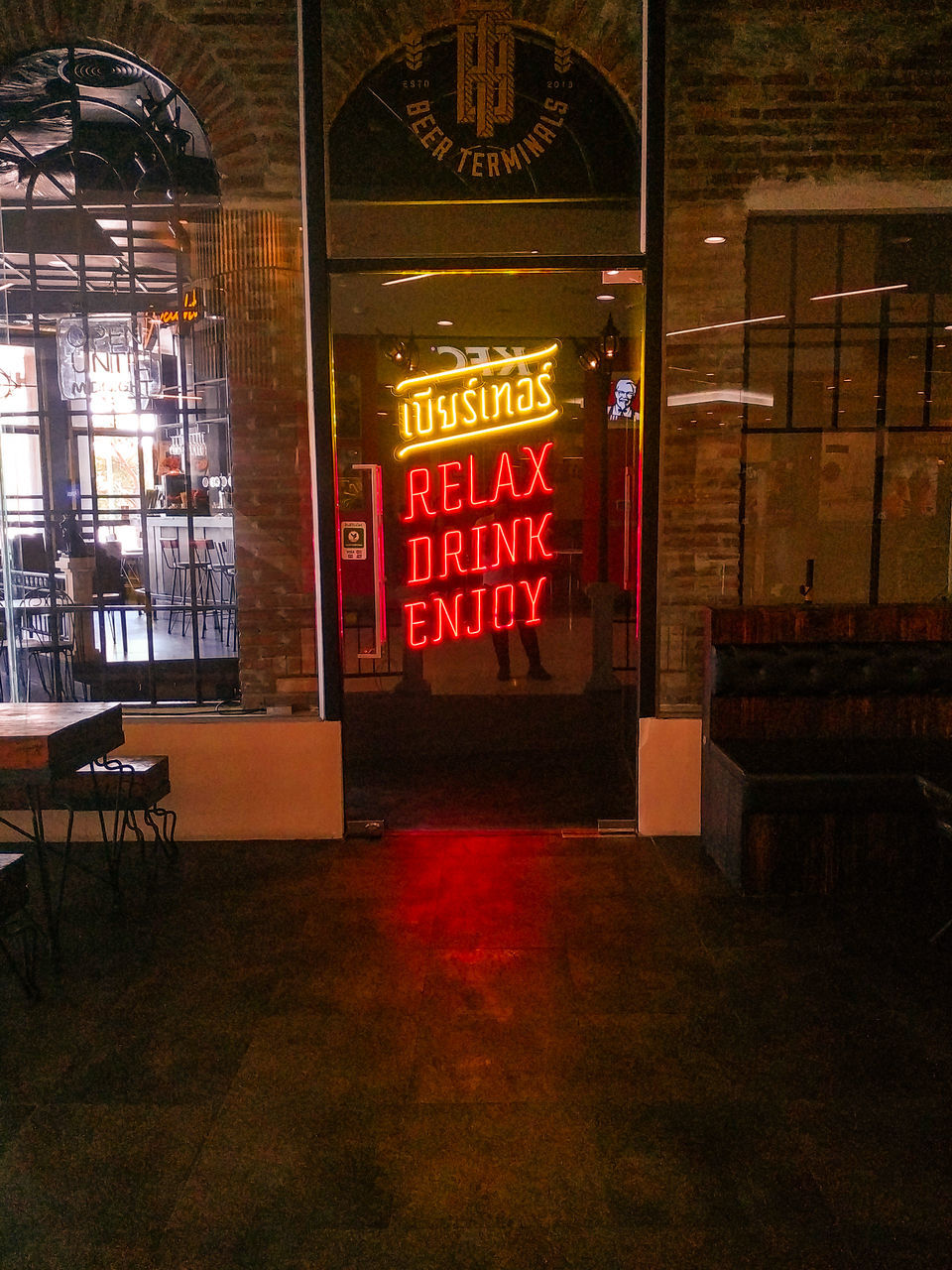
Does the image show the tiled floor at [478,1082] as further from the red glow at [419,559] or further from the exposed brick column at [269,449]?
the red glow at [419,559]

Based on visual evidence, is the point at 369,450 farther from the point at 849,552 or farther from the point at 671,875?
the point at 671,875

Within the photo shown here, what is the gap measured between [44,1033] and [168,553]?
312 inches

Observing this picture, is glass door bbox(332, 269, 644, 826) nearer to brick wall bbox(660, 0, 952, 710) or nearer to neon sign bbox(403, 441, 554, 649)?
neon sign bbox(403, 441, 554, 649)

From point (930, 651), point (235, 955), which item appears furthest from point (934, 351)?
point (235, 955)

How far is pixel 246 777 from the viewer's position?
4945 millimetres

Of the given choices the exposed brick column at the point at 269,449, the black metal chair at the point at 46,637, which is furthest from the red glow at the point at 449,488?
the black metal chair at the point at 46,637

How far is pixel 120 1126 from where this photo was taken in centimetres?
265

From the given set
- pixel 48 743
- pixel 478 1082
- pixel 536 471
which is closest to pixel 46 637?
pixel 536 471

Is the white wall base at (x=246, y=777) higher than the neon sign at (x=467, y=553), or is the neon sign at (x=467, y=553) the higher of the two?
the neon sign at (x=467, y=553)

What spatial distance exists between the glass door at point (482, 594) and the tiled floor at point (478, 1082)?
137cm

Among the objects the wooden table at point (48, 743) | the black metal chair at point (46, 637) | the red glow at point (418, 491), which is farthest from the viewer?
the black metal chair at point (46, 637)

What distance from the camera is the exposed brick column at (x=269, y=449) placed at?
4.83 m

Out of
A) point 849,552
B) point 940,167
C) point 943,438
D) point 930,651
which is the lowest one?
point 930,651

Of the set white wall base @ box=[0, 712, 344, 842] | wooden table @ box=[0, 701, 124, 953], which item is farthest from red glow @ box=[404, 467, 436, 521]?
wooden table @ box=[0, 701, 124, 953]
